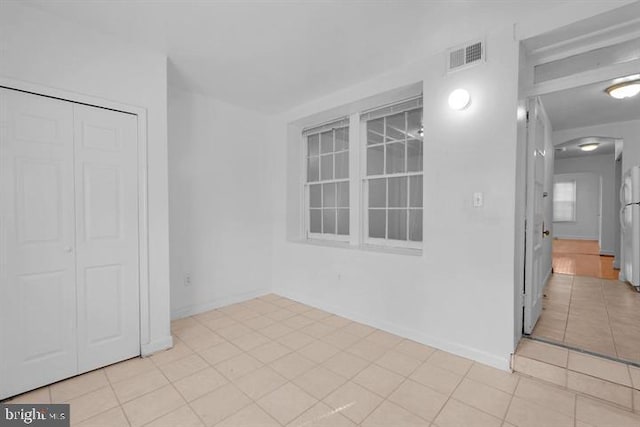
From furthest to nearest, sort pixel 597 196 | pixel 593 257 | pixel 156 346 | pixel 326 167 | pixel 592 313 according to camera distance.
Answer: pixel 597 196 < pixel 593 257 < pixel 326 167 < pixel 592 313 < pixel 156 346

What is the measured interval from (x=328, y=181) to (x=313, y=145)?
698 mm

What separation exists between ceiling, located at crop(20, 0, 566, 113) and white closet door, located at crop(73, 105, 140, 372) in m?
0.73

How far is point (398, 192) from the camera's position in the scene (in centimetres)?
340

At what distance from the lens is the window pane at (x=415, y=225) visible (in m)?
3.22

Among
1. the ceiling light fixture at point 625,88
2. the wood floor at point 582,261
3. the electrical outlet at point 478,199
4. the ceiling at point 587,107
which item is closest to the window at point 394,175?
the electrical outlet at point 478,199

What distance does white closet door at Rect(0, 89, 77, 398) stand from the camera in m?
2.01

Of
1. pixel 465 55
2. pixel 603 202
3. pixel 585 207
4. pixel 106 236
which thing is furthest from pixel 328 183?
pixel 585 207

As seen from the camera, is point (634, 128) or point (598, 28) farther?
point (634, 128)

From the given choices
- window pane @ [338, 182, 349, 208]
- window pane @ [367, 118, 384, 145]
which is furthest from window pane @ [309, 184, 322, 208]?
window pane @ [367, 118, 384, 145]

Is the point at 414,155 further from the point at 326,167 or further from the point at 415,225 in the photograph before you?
the point at 326,167

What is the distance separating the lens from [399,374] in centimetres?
230

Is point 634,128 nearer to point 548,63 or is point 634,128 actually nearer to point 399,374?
point 548,63

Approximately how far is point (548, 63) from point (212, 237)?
4059mm

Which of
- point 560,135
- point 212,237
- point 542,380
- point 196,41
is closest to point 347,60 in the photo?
point 196,41
